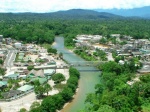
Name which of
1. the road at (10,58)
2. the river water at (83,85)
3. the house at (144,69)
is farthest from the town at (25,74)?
the house at (144,69)

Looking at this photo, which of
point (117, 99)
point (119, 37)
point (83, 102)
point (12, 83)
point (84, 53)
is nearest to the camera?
point (117, 99)

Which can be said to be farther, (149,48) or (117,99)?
(149,48)

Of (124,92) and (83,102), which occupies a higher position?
(124,92)

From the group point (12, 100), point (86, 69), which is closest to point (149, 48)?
point (86, 69)

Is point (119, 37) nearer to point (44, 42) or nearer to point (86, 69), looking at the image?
point (44, 42)

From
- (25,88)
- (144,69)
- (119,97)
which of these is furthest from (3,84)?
(144,69)

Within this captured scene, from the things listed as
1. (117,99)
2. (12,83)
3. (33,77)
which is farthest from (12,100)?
(117,99)

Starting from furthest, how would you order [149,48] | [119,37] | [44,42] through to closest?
[119,37], [44,42], [149,48]

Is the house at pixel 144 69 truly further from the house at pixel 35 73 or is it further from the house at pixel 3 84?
the house at pixel 3 84

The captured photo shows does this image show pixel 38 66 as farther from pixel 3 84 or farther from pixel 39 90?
pixel 39 90
